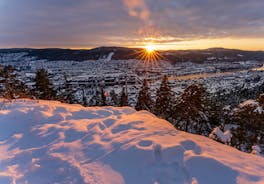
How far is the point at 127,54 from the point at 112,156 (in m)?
151

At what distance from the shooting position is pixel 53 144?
4812mm

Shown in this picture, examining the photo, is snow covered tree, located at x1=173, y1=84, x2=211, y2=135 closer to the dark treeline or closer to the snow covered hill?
the dark treeline

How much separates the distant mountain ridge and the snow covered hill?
5738 inches

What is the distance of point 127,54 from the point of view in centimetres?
15325

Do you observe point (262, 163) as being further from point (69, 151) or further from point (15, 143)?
point (15, 143)

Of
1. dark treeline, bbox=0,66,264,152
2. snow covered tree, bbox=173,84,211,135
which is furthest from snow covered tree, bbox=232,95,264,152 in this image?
snow covered tree, bbox=173,84,211,135

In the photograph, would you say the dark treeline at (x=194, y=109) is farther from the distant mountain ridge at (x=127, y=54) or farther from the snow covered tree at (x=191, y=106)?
the distant mountain ridge at (x=127, y=54)

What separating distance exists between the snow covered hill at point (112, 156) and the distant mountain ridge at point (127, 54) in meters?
146

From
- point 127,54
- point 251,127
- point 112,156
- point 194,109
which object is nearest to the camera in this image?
point 112,156

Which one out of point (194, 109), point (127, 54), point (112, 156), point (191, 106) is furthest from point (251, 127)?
point (127, 54)

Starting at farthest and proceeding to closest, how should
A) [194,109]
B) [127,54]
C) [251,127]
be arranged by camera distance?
[127,54], [194,109], [251,127]


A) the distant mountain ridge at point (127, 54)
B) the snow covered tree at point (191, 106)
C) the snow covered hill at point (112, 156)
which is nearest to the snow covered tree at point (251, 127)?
the snow covered tree at point (191, 106)

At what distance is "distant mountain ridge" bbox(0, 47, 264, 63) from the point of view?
155 metres

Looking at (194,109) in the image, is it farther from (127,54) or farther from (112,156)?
(127,54)
